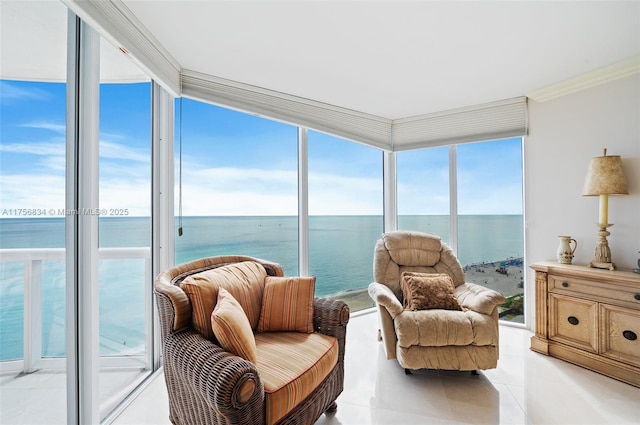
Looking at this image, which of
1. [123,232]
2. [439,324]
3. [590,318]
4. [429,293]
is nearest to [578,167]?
[590,318]

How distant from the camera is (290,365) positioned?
4.70 ft

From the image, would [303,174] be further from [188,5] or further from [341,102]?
[188,5]

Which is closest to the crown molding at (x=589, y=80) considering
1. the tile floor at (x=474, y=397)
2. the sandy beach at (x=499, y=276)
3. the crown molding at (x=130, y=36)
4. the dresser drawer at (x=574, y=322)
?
the sandy beach at (x=499, y=276)

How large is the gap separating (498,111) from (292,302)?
3.02 metres

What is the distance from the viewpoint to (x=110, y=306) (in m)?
1.81

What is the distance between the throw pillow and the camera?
7.50ft

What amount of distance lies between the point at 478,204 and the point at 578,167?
0.97 meters

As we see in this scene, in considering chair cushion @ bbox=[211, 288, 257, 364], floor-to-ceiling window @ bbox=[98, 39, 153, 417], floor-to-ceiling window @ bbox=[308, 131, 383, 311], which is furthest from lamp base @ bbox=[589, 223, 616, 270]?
floor-to-ceiling window @ bbox=[98, 39, 153, 417]

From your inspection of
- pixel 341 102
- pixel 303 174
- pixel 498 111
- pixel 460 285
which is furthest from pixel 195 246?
pixel 498 111

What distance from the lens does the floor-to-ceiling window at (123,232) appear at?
Answer: 1743mm

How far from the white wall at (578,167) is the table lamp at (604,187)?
166 millimetres

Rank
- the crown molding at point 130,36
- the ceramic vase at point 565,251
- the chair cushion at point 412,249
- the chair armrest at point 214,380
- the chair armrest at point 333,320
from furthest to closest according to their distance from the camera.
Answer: the chair cushion at point 412,249 → the ceramic vase at point 565,251 → the chair armrest at point 333,320 → the crown molding at point 130,36 → the chair armrest at point 214,380

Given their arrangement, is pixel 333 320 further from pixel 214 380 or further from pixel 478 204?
pixel 478 204

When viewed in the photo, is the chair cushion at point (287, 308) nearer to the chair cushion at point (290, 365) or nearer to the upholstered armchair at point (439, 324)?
the chair cushion at point (290, 365)
